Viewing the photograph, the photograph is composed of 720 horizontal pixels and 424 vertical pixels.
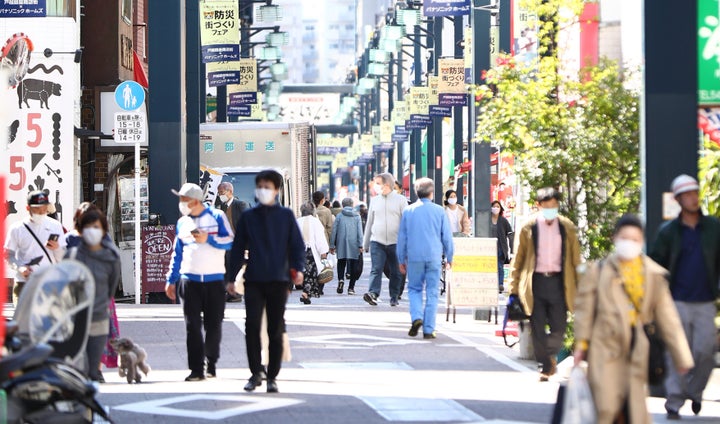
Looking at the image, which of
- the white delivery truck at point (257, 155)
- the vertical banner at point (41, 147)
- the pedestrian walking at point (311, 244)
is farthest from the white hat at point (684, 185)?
the white delivery truck at point (257, 155)

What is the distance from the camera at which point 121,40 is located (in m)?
36.7

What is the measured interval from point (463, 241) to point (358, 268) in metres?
8.66

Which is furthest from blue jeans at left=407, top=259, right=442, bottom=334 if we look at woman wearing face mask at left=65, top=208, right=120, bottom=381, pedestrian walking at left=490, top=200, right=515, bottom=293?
pedestrian walking at left=490, top=200, right=515, bottom=293

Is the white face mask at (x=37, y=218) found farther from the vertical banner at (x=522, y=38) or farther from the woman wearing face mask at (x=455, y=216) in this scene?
the vertical banner at (x=522, y=38)

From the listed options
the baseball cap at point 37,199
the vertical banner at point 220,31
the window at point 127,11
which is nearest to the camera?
the baseball cap at point 37,199

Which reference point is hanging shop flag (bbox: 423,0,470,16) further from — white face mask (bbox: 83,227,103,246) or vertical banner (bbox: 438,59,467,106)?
white face mask (bbox: 83,227,103,246)

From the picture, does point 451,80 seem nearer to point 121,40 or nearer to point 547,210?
point 121,40

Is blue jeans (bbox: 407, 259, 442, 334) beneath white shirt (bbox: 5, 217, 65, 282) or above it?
beneath

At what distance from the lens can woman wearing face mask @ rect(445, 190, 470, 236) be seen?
101 feet

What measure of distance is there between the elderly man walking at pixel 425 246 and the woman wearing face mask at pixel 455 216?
10400mm

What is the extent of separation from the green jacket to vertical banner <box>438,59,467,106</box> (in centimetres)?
3451

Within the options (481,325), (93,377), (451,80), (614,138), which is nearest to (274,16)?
(451,80)

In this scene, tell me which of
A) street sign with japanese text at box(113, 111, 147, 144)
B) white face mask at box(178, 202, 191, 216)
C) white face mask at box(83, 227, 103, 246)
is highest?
street sign with japanese text at box(113, 111, 147, 144)

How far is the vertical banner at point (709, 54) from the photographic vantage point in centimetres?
1758
